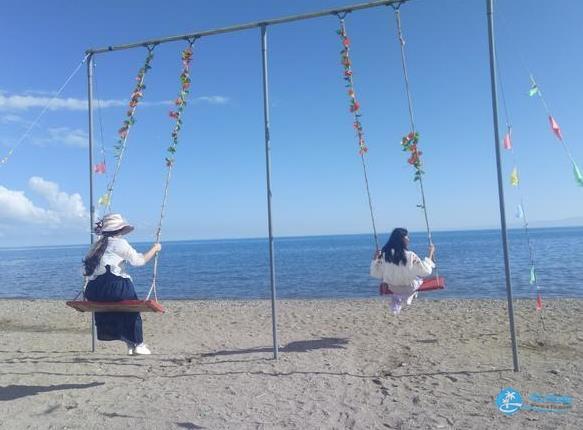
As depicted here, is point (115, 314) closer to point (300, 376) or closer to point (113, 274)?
point (113, 274)

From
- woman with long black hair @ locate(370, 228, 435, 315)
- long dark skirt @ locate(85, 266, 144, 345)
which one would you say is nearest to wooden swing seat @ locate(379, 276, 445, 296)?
woman with long black hair @ locate(370, 228, 435, 315)

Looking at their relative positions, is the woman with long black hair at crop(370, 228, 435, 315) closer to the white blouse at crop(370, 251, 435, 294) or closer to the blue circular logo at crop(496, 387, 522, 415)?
the white blouse at crop(370, 251, 435, 294)

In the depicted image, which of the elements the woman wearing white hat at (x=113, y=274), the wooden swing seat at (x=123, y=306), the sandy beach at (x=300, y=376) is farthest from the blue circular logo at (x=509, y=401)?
the woman wearing white hat at (x=113, y=274)

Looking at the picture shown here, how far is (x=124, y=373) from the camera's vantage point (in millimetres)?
5969

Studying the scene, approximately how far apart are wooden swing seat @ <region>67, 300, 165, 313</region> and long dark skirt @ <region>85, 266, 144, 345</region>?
2.6 inches

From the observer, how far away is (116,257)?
5.36 metres

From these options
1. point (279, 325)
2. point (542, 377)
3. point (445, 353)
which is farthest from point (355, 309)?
point (542, 377)

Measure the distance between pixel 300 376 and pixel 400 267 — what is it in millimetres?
1977

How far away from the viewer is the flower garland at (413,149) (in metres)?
6.16

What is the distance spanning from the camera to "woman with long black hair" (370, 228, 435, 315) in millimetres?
6395

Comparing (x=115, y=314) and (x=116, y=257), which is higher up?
(x=116, y=257)

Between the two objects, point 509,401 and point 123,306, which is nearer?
point 509,401

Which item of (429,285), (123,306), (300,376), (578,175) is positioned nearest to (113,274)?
(123,306)

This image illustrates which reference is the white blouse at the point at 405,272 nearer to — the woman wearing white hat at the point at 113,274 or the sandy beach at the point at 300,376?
the sandy beach at the point at 300,376
